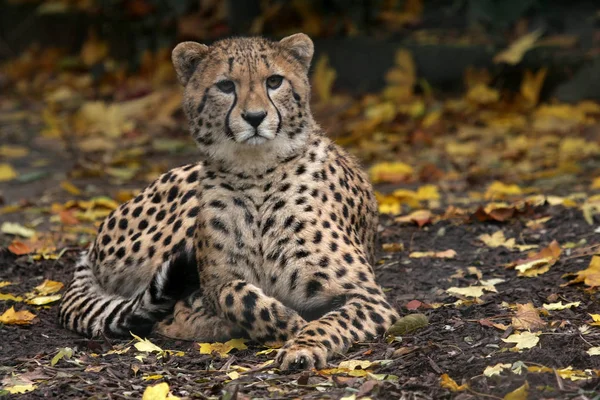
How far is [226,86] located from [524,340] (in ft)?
5.69

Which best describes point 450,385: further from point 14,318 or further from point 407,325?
point 14,318

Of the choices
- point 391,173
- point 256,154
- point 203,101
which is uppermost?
point 203,101

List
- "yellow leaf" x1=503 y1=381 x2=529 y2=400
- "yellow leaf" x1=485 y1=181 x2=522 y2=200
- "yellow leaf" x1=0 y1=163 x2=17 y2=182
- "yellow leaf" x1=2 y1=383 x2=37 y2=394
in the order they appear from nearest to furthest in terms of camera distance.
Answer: "yellow leaf" x1=503 y1=381 x2=529 y2=400 < "yellow leaf" x1=2 y1=383 x2=37 y2=394 < "yellow leaf" x1=485 y1=181 x2=522 y2=200 < "yellow leaf" x1=0 y1=163 x2=17 y2=182

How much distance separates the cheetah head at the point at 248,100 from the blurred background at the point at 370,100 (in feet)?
7.26

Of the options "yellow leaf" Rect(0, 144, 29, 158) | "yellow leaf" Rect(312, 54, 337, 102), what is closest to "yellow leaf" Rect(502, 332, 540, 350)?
"yellow leaf" Rect(0, 144, 29, 158)

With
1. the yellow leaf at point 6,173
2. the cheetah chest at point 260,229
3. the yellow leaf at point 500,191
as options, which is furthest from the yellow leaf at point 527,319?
the yellow leaf at point 6,173

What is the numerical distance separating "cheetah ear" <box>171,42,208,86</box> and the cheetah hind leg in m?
1.06

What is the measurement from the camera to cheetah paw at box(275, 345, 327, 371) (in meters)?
4.08

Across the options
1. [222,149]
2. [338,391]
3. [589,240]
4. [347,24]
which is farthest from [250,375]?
[347,24]

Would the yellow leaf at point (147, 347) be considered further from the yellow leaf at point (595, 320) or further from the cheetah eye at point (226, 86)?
the yellow leaf at point (595, 320)

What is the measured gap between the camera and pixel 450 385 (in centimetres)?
371

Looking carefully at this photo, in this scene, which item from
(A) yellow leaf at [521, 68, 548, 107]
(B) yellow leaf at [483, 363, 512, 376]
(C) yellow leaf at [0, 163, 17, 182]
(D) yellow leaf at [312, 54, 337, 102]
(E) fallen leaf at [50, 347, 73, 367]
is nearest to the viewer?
(B) yellow leaf at [483, 363, 512, 376]

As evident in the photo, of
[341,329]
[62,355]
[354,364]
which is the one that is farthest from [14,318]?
[354,364]

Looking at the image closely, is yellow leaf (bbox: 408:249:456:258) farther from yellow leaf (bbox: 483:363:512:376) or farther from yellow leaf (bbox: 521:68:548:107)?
yellow leaf (bbox: 521:68:548:107)
